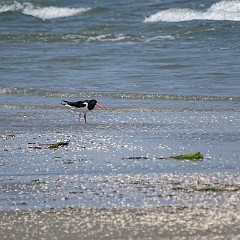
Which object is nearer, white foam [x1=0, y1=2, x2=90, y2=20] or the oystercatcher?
the oystercatcher

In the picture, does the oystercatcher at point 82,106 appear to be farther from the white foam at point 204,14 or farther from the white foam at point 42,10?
the white foam at point 42,10

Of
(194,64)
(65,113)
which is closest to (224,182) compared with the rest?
(65,113)

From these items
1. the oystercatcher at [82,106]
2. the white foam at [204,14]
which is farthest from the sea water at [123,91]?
the oystercatcher at [82,106]

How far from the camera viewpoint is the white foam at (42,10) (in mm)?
32725

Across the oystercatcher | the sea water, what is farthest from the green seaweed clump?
the oystercatcher

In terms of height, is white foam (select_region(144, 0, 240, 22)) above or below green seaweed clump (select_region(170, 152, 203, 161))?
above

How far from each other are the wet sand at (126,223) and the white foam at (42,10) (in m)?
25.9

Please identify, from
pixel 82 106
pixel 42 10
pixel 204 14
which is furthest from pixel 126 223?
pixel 42 10

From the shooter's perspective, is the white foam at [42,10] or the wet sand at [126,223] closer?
the wet sand at [126,223]

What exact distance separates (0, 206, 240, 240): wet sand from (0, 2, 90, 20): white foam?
25.9 m

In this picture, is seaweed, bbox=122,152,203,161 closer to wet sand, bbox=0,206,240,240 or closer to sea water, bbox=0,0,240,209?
sea water, bbox=0,0,240,209

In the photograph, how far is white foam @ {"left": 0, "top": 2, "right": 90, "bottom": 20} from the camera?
107ft

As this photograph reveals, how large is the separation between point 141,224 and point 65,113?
252 inches

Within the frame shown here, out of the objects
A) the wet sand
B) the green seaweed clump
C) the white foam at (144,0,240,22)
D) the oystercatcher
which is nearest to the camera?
the wet sand
